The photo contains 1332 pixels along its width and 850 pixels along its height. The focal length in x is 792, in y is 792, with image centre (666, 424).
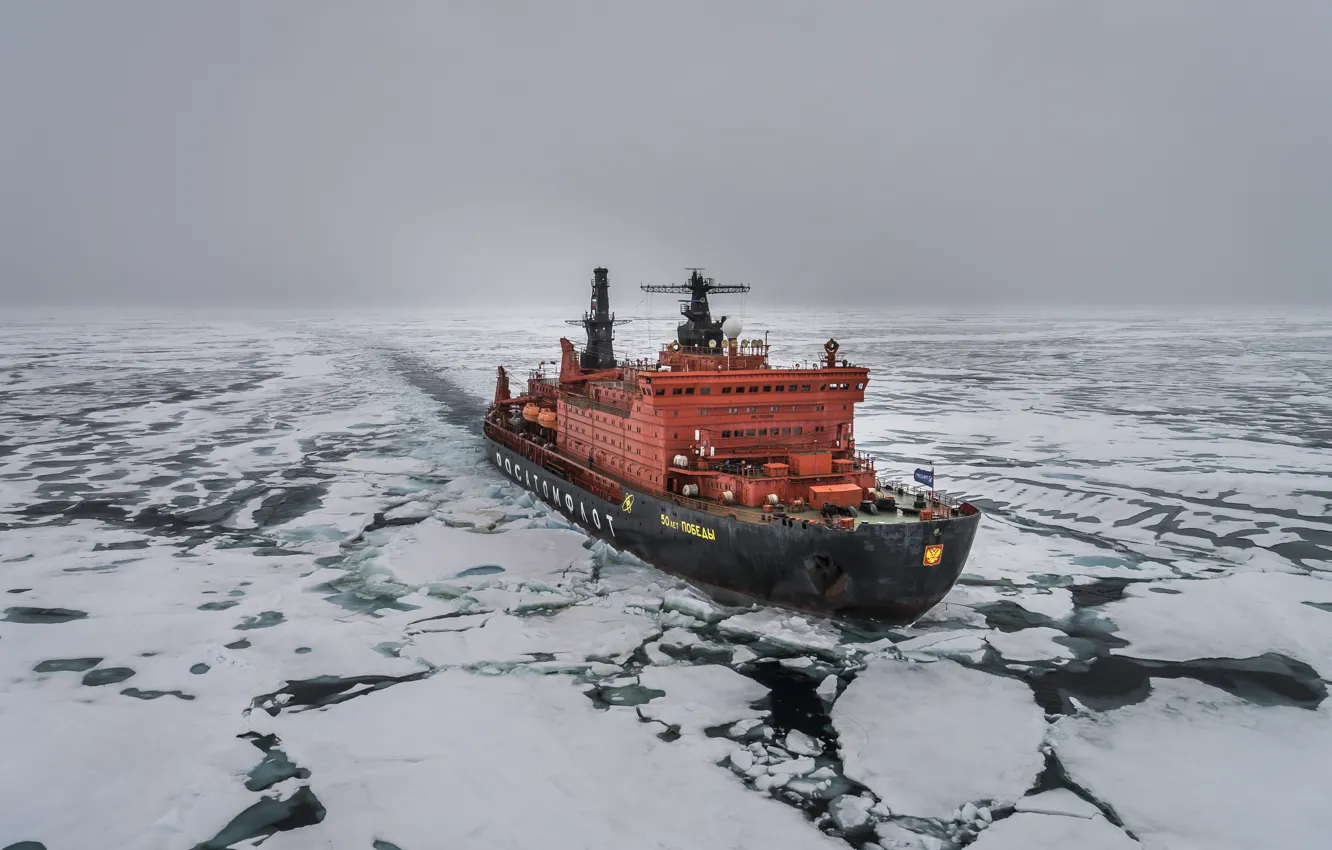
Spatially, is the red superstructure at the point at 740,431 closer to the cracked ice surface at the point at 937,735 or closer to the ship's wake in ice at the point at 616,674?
the ship's wake in ice at the point at 616,674

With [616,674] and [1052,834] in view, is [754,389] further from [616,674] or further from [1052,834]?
[1052,834]

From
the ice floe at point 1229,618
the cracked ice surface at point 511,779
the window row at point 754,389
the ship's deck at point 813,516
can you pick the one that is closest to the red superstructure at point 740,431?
the window row at point 754,389

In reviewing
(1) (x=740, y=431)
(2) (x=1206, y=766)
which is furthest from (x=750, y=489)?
(2) (x=1206, y=766)

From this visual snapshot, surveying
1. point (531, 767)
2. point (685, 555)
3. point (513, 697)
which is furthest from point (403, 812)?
point (685, 555)

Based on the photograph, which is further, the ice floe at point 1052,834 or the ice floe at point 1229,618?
the ice floe at point 1229,618

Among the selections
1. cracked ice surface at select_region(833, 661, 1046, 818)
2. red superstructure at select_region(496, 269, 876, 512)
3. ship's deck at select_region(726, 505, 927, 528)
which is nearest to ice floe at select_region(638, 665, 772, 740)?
cracked ice surface at select_region(833, 661, 1046, 818)

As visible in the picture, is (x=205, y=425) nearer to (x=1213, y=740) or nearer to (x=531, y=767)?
(x=531, y=767)

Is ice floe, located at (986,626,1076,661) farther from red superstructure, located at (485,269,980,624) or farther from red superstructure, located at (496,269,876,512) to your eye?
red superstructure, located at (496,269,876,512)
